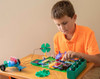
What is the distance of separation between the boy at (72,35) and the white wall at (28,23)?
1.33 ft

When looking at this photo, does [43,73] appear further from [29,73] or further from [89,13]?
[89,13]

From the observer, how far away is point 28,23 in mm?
1779

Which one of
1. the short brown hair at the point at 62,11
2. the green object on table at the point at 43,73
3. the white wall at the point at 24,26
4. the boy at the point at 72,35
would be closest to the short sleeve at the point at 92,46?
the boy at the point at 72,35

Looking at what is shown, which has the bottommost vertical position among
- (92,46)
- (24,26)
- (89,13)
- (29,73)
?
(29,73)

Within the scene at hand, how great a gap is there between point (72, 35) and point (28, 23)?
0.82 m

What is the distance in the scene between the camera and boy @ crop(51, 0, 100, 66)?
39.4 inches

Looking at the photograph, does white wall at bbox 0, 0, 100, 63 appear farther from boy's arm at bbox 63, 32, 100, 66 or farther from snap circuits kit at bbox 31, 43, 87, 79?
snap circuits kit at bbox 31, 43, 87, 79

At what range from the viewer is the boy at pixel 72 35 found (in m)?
1.00

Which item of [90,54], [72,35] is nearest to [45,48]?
[72,35]

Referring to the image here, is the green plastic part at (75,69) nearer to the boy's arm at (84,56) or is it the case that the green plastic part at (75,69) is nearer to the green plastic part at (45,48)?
the boy's arm at (84,56)

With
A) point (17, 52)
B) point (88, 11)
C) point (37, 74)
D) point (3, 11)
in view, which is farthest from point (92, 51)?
point (3, 11)

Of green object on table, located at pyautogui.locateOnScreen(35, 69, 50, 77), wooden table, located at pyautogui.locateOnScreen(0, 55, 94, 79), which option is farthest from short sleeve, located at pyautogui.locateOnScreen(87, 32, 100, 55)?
green object on table, located at pyautogui.locateOnScreen(35, 69, 50, 77)

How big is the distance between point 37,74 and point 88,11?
95cm

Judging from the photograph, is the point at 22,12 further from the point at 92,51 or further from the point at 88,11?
the point at 92,51
